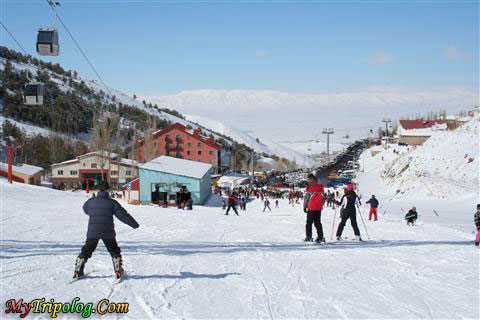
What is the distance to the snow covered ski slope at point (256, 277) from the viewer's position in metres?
5.45

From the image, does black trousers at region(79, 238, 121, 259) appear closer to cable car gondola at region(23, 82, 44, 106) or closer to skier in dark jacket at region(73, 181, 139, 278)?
skier in dark jacket at region(73, 181, 139, 278)

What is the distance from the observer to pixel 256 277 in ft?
22.7

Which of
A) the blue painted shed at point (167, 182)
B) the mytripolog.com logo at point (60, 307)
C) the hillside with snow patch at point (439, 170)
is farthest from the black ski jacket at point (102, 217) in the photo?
the hillside with snow patch at point (439, 170)

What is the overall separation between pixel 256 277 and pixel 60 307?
9.39 feet

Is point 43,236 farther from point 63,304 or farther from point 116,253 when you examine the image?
point 63,304

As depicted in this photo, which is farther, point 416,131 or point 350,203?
point 416,131

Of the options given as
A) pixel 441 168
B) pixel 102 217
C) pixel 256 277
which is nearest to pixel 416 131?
pixel 441 168

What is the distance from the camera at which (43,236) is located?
11.8 meters

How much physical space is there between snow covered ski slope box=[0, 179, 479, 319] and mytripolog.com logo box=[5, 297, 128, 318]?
0.37 feet

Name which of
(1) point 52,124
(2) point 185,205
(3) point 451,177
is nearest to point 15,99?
(1) point 52,124

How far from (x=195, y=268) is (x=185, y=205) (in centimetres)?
2459

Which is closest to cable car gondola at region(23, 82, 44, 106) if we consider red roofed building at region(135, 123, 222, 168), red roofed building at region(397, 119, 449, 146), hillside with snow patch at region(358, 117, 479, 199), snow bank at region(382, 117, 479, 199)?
hillside with snow patch at region(358, 117, 479, 199)

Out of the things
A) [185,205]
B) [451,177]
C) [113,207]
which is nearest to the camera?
[113,207]

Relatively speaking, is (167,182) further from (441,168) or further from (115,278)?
(115,278)
